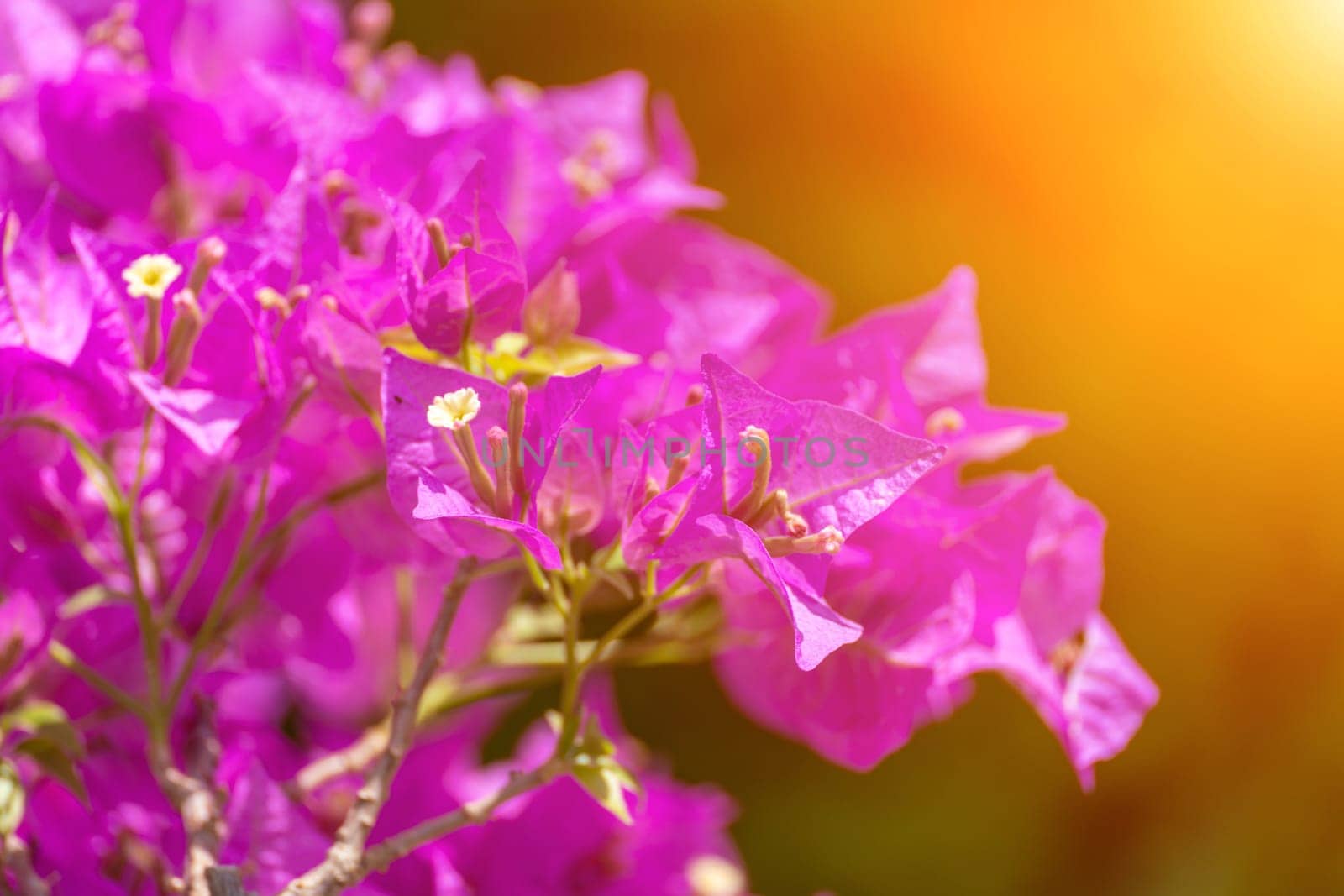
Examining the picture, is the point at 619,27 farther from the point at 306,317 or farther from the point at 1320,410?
the point at 306,317

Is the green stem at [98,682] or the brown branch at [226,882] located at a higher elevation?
the brown branch at [226,882]

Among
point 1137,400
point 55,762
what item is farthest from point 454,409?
point 1137,400

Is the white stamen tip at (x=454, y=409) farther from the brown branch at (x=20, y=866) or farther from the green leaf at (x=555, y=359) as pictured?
the brown branch at (x=20, y=866)

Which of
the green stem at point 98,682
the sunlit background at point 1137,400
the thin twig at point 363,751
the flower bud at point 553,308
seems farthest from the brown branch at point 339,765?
the sunlit background at point 1137,400

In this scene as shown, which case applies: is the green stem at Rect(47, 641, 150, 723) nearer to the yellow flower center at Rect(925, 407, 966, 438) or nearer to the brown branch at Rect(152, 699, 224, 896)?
the brown branch at Rect(152, 699, 224, 896)

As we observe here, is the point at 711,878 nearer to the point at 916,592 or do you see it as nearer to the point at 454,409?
the point at 916,592
